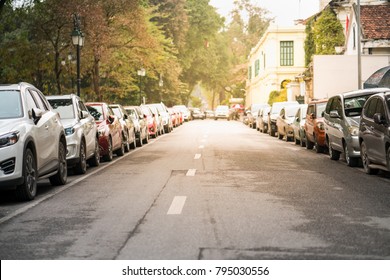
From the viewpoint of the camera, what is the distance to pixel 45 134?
41.5ft

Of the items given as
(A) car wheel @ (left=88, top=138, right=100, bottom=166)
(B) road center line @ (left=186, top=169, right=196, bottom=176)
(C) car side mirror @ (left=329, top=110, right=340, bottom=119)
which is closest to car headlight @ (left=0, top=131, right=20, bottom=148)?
(B) road center line @ (left=186, top=169, right=196, bottom=176)

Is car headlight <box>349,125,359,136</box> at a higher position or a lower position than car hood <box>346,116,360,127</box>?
lower

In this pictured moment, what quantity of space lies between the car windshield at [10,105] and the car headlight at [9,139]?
34.8 inches

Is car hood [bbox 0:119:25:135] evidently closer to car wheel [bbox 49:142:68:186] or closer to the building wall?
car wheel [bbox 49:142:68:186]

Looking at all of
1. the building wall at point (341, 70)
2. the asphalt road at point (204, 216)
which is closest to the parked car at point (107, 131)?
the asphalt road at point (204, 216)

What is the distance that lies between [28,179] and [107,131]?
330 inches

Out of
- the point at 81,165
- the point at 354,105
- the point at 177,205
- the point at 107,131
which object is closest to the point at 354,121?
the point at 354,105

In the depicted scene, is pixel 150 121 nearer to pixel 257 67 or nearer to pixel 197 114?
pixel 197 114

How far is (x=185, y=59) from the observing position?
79.2 m

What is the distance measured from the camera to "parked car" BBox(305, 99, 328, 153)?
74.3 ft

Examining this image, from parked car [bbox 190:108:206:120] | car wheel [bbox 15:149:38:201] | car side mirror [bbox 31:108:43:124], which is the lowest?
parked car [bbox 190:108:206:120]

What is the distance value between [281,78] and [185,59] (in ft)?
33.5

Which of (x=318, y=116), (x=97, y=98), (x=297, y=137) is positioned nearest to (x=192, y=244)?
(x=318, y=116)

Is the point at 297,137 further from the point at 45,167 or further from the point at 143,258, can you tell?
the point at 143,258
